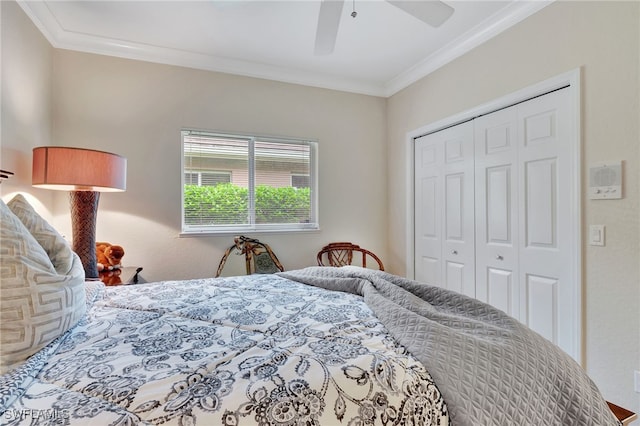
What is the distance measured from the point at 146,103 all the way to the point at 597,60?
329cm

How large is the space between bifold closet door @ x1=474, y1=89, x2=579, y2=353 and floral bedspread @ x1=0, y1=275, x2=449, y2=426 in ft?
5.33

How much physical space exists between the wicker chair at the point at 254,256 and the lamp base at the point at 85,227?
3.43 ft

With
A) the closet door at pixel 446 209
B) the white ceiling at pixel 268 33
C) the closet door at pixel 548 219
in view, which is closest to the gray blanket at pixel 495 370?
the closet door at pixel 548 219

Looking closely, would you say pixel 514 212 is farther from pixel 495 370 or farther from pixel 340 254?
Answer: pixel 495 370

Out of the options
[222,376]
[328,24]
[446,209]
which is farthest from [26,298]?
[446,209]

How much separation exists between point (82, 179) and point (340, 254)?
2356 mm

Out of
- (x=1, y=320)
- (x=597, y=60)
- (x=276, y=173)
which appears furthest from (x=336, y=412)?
(x=276, y=173)

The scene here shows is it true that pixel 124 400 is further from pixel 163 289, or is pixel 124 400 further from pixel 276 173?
pixel 276 173

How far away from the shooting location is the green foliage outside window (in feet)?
9.83

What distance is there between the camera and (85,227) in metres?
2.13

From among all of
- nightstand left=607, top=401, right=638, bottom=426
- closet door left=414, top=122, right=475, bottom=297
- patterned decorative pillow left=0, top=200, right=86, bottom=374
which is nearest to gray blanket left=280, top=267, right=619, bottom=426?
nightstand left=607, top=401, right=638, bottom=426

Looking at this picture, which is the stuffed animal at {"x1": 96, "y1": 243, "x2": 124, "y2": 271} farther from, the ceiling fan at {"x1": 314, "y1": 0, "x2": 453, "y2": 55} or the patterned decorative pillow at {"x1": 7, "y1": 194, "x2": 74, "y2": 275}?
the ceiling fan at {"x1": 314, "y1": 0, "x2": 453, "y2": 55}

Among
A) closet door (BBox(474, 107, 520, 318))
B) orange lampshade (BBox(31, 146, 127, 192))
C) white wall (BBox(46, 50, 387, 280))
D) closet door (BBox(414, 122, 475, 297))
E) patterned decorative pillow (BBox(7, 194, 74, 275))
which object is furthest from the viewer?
closet door (BBox(414, 122, 475, 297))

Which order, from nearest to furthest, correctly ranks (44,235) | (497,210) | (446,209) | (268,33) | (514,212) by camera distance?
(44,235) < (514,212) < (497,210) < (268,33) < (446,209)
